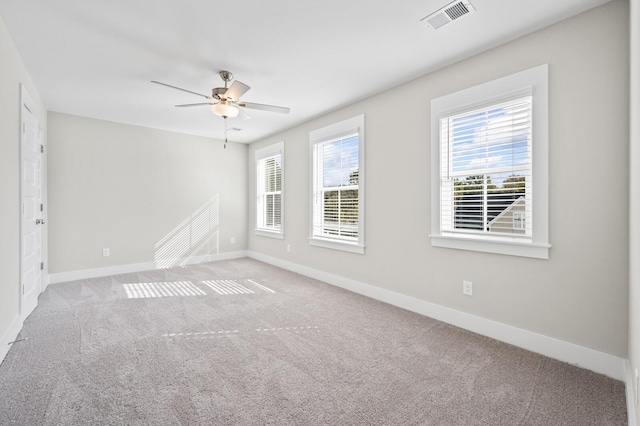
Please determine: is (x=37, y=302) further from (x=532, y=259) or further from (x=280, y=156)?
(x=532, y=259)

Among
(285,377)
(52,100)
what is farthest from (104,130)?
(285,377)

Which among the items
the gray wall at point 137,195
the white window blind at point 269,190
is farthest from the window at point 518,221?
the gray wall at point 137,195

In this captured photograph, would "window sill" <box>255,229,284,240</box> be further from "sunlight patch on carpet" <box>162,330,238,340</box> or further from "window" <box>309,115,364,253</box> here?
"sunlight patch on carpet" <box>162,330,238,340</box>

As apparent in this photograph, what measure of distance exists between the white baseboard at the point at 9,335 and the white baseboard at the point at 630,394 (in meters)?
4.03

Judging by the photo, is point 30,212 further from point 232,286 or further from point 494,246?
point 494,246

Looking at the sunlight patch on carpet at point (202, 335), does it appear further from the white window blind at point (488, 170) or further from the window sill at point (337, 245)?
the white window blind at point (488, 170)

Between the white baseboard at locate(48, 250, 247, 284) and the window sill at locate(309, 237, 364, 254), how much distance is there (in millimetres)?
2427

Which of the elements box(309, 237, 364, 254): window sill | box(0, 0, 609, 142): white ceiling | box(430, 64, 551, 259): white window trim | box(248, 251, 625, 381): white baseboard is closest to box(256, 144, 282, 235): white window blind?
box(309, 237, 364, 254): window sill

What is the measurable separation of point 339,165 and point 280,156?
5.55 ft

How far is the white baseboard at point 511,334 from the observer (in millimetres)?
2135

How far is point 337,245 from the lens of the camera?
4414 mm

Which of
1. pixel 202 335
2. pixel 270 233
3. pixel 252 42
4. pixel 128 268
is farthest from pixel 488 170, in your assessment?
pixel 128 268

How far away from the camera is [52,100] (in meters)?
4.05

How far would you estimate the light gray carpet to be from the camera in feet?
5.66
